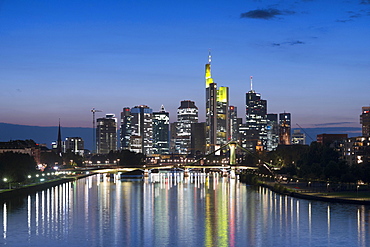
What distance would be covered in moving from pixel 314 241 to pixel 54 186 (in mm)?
79925

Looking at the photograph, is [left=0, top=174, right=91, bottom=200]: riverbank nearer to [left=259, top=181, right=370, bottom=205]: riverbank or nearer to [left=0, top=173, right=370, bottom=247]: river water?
[left=0, top=173, right=370, bottom=247]: river water

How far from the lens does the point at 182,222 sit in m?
60.0

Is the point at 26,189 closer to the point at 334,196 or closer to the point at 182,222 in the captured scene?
the point at 334,196

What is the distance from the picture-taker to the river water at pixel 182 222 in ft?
160

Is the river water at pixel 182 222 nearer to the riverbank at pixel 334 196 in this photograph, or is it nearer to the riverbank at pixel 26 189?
the riverbank at pixel 334 196

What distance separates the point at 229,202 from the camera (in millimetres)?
81688

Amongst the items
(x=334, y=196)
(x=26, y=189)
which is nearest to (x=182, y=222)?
(x=334, y=196)

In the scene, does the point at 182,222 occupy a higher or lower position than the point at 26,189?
lower

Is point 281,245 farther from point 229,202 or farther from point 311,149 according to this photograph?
point 311,149

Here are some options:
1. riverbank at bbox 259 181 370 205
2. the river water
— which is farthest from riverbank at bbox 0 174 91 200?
riverbank at bbox 259 181 370 205

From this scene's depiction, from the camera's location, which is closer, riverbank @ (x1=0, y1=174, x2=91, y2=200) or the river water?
the river water

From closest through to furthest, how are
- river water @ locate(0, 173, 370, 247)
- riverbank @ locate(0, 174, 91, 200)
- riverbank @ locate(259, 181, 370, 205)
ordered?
river water @ locate(0, 173, 370, 247) < riverbank @ locate(259, 181, 370, 205) < riverbank @ locate(0, 174, 91, 200)

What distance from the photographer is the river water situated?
4881 centimetres

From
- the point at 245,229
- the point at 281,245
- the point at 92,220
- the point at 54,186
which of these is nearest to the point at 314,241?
the point at 281,245
